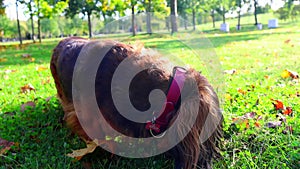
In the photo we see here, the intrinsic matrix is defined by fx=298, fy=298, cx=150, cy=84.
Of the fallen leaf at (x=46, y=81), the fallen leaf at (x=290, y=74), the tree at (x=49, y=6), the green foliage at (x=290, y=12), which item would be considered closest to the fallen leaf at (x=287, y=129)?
the fallen leaf at (x=290, y=74)

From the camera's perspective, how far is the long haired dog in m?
1.45

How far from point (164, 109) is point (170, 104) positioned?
0.16ft

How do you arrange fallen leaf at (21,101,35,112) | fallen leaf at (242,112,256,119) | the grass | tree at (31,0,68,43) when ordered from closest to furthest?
the grass
fallen leaf at (242,112,256,119)
fallen leaf at (21,101,35,112)
tree at (31,0,68,43)

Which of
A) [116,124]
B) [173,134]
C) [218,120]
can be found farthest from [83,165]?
[218,120]

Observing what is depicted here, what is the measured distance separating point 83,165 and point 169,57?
3.16ft

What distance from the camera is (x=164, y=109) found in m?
1.53

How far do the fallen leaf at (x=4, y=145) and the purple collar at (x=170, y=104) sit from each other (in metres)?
1.36

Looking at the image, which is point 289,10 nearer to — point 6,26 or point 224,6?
point 224,6

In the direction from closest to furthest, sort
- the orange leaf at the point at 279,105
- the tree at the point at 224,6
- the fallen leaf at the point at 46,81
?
the orange leaf at the point at 279,105
the fallen leaf at the point at 46,81
the tree at the point at 224,6

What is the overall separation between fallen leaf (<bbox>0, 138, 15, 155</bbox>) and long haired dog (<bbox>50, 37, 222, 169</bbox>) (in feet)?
1.71

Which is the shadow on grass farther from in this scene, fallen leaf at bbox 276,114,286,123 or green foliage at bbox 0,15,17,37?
green foliage at bbox 0,15,17,37

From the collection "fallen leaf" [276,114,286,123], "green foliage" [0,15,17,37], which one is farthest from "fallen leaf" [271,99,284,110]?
"green foliage" [0,15,17,37]

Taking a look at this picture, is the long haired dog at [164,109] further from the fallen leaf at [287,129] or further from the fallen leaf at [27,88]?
the fallen leaf at [27,88]

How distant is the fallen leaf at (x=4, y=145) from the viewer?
7.52 feet
